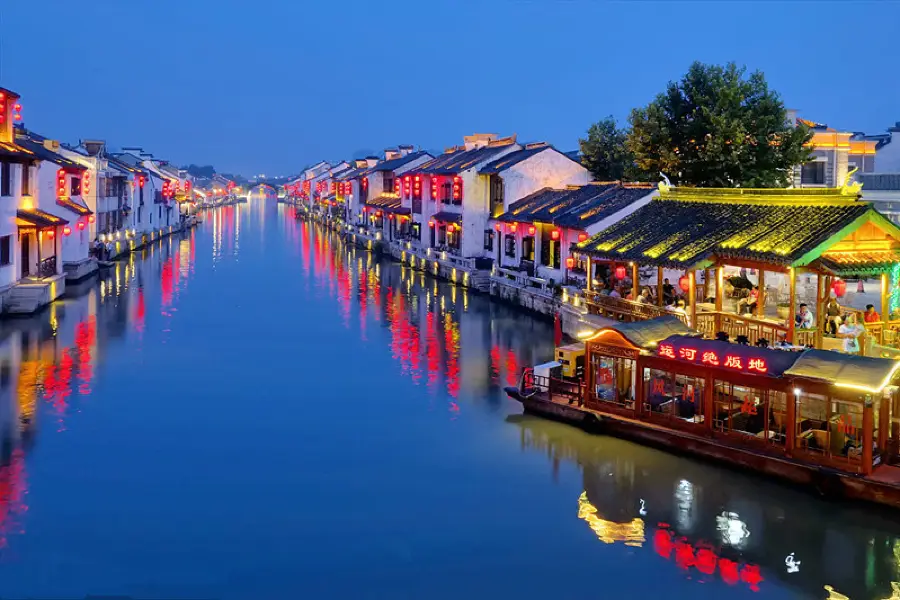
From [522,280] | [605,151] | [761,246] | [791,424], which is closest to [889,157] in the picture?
[605,151]

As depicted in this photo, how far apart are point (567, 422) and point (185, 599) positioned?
1168cm

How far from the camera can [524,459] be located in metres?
20.6

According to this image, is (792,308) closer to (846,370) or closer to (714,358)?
(714,358)

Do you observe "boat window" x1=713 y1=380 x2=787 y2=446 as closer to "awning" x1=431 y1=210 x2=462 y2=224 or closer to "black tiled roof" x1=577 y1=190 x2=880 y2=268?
"black tiled roof" x1=577 y1=190 x2=880 y2=268

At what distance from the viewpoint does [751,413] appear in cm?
1978

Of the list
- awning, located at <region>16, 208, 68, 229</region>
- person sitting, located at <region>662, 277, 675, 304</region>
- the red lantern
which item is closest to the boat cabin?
the red lantern

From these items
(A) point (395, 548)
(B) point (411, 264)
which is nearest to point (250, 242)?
(B) point (411, 264)

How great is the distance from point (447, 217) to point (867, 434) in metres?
44.8

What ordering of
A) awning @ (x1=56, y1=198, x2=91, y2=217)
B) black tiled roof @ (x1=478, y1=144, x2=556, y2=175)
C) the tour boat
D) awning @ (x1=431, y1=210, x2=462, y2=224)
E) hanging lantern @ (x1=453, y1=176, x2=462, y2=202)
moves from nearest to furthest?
the tour boat < awning @ (x1=56, y1=198, x2=91, y2=217) < black tiled roof @ (x1=478, y1=144, x2=556, y2=175) < hanging lantern @ (x1=453, y1=176, x2=462, y2=202) < awning @ (x1=431, y1=210, x2=462, y2=224)

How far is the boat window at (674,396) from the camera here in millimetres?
20922

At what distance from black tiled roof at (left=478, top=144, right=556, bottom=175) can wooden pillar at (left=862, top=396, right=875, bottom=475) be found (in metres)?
37.7

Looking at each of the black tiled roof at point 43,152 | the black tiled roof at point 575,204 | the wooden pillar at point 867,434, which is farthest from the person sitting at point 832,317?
Answer: the black tiled roof at point 43,152

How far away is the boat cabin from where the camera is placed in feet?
58.1

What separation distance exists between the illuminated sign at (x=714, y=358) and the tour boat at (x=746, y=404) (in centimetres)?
2
